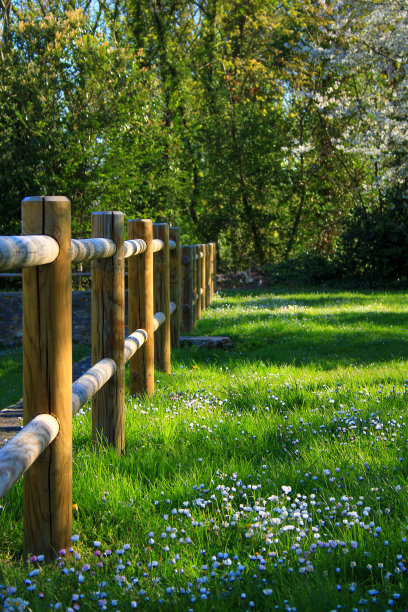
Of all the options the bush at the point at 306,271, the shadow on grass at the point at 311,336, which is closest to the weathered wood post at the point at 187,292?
the shadow on grass at the point at 311,336

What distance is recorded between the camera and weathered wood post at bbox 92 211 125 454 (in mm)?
3723

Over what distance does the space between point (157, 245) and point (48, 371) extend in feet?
11.5

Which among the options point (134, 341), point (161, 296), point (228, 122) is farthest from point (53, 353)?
point (228, 122)

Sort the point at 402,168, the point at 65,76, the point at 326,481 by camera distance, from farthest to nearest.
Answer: the point at 402,168
the point at 65,76
the point at 326,481

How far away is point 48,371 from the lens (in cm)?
251

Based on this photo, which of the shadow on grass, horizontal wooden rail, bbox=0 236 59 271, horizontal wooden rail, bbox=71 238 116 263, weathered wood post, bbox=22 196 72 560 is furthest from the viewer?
the shadow on grass

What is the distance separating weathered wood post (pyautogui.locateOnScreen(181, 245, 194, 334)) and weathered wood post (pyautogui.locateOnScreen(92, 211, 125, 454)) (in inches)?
224

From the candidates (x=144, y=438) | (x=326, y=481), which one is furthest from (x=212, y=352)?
(x=326, y=481)

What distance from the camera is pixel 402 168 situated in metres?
16.8

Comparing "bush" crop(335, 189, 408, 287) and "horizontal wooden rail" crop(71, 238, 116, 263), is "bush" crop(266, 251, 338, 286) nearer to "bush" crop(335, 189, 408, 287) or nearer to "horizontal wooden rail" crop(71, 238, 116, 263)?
"bush" crop(335, 189, 408, 287)

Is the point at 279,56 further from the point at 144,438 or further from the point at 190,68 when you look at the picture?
the point at 144,438

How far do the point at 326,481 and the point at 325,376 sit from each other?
2942 mm

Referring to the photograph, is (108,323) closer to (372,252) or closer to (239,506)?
(239,506)

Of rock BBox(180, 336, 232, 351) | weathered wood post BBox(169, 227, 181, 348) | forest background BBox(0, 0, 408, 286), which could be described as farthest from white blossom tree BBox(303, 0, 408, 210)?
weathered wood post BBox(169, 227, 181, 348)
